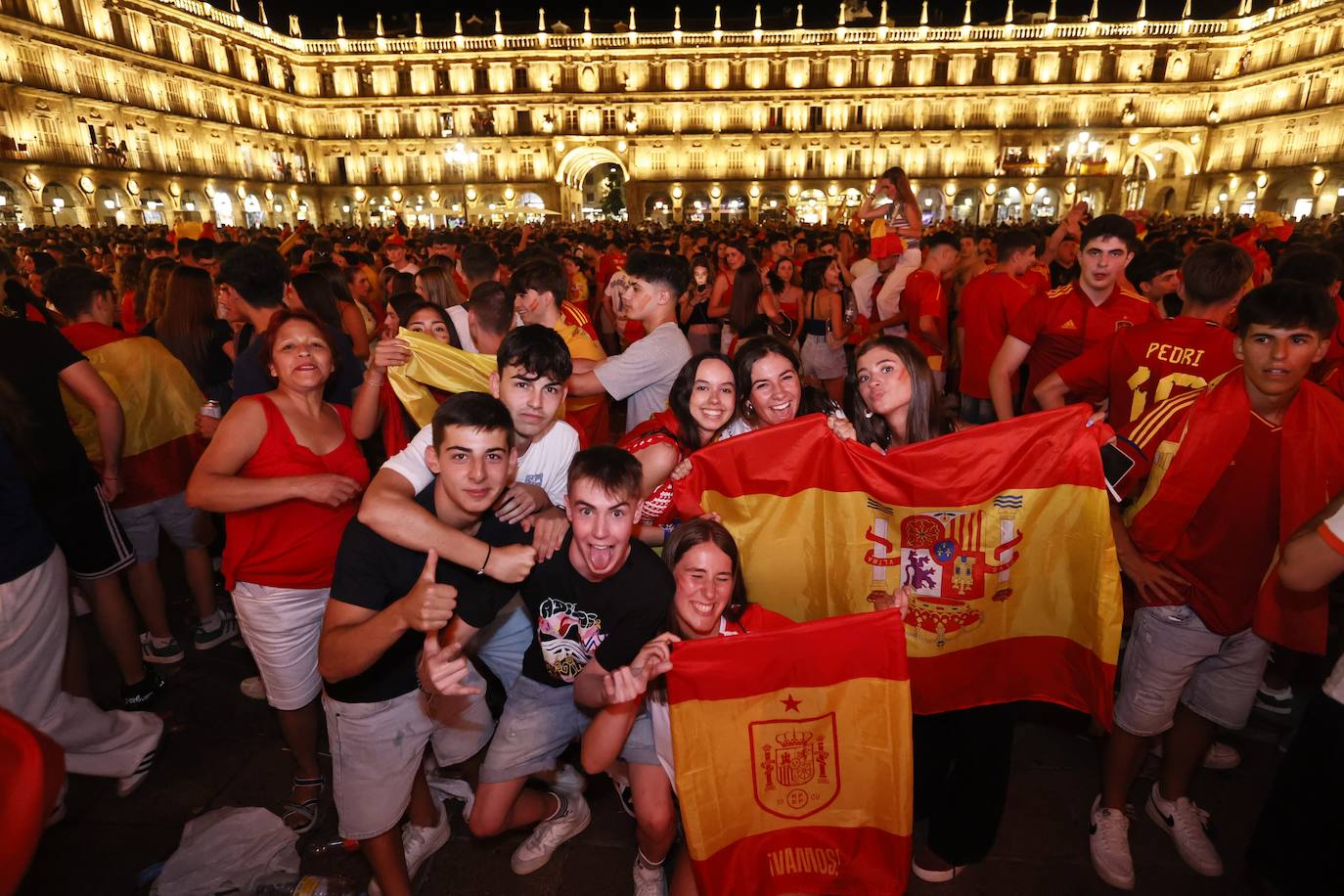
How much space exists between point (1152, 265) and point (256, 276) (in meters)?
5.82

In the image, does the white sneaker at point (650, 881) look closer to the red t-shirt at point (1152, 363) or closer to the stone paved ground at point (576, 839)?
the stone paved ground at point (576, 839)

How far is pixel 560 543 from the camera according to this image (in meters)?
2.41

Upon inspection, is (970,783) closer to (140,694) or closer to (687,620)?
(687,620)

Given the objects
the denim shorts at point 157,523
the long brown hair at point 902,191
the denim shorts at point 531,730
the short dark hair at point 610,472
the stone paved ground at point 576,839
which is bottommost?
the stone paved ground at point 576,839

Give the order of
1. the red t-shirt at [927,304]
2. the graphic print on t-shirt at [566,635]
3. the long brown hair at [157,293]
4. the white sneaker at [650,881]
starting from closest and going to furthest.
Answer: the graphic print on t-shirt at [566,635] → the white sneaker at [650,881] → the long brown hair at [157,293] → the red t-shirt at [927,304]

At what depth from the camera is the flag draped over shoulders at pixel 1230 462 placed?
7.26 feet

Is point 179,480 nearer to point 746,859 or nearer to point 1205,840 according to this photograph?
point 746,859

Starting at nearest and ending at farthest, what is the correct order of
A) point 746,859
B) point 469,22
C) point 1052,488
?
point 746,859 → point 1052,488 → point 469,22

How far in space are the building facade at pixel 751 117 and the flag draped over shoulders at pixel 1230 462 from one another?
44.0 m

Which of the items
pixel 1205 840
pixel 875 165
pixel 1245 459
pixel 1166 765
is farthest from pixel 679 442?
pixel 875 165

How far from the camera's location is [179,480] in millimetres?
3885

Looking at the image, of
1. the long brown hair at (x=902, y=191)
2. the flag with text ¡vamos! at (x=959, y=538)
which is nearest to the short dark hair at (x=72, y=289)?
the flag with text ¡vamos! at (x=959, y=538)

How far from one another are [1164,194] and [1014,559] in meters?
59.4

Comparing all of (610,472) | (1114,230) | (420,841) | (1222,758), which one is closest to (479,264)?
(610,472)
